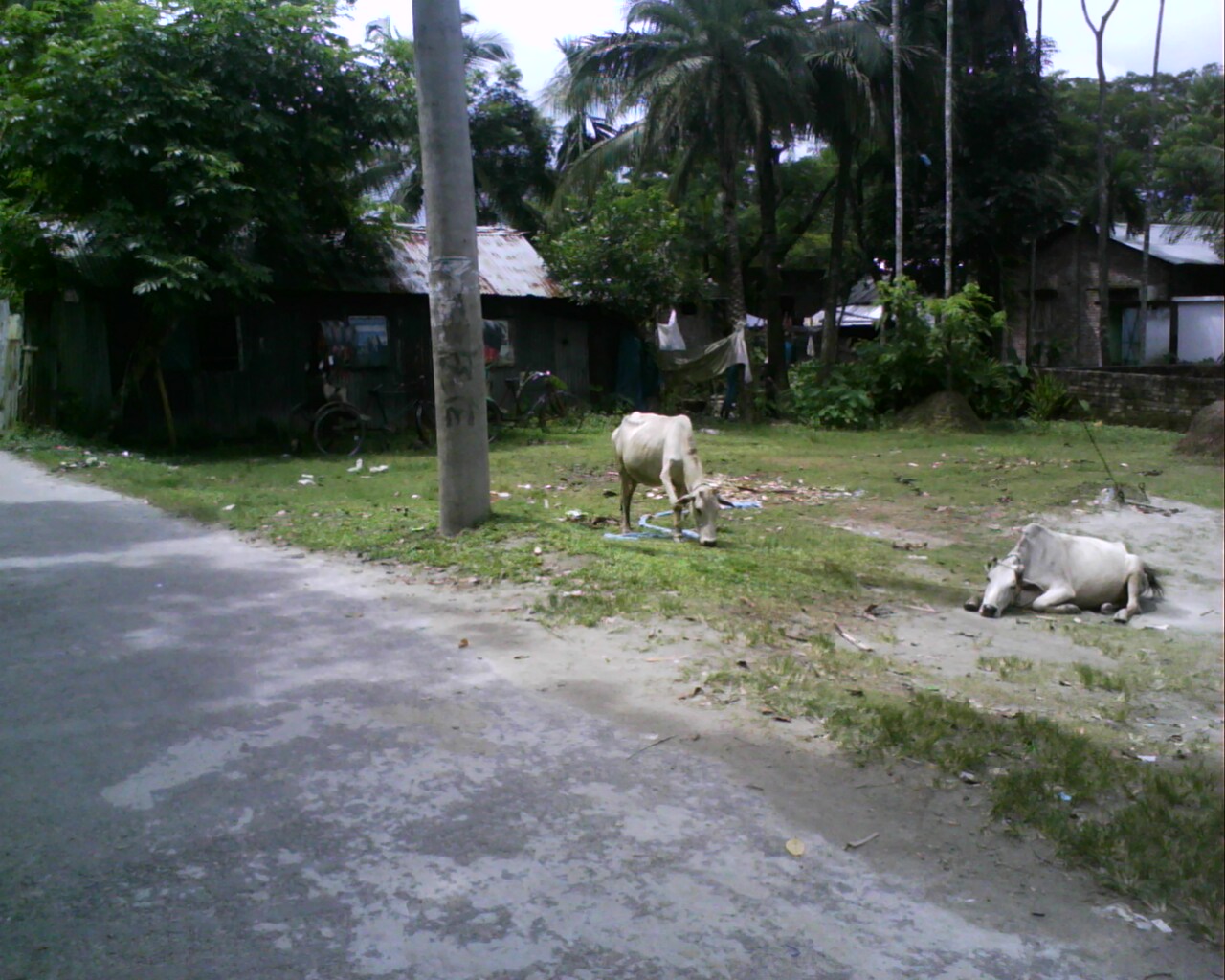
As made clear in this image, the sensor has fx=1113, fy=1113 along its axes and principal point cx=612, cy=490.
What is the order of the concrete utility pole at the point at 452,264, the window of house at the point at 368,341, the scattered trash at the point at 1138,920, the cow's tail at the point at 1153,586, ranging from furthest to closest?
the window of house at the point at 368,341, the concrete utility pole at the point at 452,264, the cow's tail at the point at 1153,586, the scattered trash at the point at 1138,920

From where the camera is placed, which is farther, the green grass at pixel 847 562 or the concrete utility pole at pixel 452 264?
the concrete utility pole at pixel 452 264

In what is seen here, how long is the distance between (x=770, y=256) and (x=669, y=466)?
60.2 feet

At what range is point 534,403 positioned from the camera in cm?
2050

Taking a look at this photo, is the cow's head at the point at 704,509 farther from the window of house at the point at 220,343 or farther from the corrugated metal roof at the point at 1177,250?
the window of house at the point at 220,343

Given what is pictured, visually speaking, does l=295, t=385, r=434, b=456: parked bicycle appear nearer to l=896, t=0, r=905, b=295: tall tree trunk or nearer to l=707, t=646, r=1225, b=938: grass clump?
l=896, t=0, r=905, b=295: tall tree trunk

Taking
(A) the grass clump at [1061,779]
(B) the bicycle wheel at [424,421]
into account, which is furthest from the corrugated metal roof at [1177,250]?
(B) the bicycle wheel at [424,421]

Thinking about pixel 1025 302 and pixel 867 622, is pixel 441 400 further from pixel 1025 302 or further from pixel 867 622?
pixel 1025 302

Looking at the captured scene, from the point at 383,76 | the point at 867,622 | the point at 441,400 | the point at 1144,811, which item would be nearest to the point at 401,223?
the point at 383,76

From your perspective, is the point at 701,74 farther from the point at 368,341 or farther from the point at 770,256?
the point at 368,341

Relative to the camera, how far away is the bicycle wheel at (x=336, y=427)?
53.9ft

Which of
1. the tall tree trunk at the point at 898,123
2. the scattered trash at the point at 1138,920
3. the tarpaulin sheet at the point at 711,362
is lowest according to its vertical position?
the scattered trash at the point at 1138,920

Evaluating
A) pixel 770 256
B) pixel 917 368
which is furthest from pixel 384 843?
pixel 770 256

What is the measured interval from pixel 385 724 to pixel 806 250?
3648cm

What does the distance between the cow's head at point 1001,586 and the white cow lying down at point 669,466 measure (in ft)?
7.57
